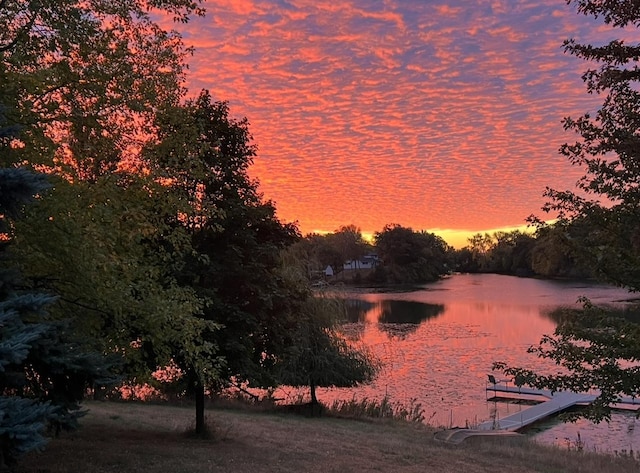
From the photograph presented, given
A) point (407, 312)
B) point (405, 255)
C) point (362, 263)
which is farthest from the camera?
point (362, 263)

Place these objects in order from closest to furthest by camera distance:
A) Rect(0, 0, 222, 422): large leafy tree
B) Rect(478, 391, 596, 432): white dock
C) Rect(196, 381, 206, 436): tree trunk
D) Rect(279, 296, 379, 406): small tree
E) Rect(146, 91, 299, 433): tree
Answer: Rect(0, 0, 222, 422): large leafy tree
Rect(146, 91, 299, 433): tree
Rect(196, 381, 206, 436): tree trunk
Rect(279, 296, 379, 406): small tree
Rect(478, 391, 596, 432): white dock

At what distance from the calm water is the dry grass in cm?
652

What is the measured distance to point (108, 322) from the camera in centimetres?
948

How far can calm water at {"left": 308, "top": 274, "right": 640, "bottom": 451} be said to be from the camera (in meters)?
25.2

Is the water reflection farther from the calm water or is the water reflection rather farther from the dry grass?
the dry grass

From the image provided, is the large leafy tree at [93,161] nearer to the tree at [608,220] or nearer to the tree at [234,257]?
the tree at [234,257]

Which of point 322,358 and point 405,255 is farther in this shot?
point 405,255

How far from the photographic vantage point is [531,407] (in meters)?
29.7

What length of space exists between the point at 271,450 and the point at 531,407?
21159 millimetres

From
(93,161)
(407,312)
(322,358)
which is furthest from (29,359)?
(407,312)

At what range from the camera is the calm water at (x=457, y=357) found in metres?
25.2

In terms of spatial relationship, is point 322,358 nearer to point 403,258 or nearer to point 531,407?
point 531,407

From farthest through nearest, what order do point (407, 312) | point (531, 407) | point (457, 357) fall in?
1. point (407, 312)
2. point (457, 357)
3. point (531, 407)

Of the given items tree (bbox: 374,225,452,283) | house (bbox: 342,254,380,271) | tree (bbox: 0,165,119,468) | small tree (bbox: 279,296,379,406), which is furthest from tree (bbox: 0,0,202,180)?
house (bbox: 342,254,380,271)
